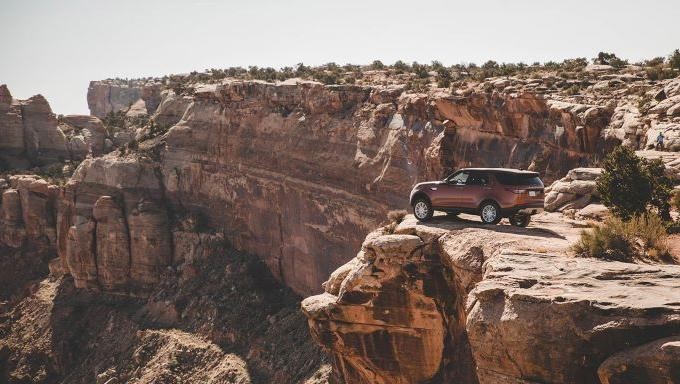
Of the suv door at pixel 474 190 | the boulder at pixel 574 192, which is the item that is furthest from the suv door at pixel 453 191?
the boulder at pixel 574 192

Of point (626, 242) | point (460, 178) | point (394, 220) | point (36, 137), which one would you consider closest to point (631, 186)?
point (626, 242)

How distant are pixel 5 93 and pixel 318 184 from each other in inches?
1765

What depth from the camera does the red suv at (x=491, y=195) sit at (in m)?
18.2

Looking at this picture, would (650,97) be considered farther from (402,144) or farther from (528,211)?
(402,144)

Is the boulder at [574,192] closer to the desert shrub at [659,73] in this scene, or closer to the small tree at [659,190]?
the small tree at [659,190]

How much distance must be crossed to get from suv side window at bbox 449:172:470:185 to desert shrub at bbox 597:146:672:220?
11.0 feet

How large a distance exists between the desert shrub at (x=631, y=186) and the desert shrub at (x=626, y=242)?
2116 mm

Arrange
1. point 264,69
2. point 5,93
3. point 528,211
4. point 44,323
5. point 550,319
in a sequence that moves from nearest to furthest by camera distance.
A: point 550,319 < point 528,211 < point 44,323 < point 264,69 < point 5,93

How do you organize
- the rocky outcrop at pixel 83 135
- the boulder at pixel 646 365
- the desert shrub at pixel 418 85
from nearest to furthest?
the boulder at pixel 646 365
the desert shrub at pixel 418 85
the rocky outcrop at pixel 83 135

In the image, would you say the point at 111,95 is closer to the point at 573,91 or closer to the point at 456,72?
the point at 456,72

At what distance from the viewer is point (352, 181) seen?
127 feet

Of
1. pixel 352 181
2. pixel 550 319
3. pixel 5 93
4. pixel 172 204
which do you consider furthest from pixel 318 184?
pixel 5 93

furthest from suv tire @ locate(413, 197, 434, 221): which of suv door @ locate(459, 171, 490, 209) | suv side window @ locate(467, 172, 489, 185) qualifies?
suv side window @ locate(467, 172, 489, 185)

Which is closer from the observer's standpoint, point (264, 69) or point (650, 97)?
point (650, 97)
